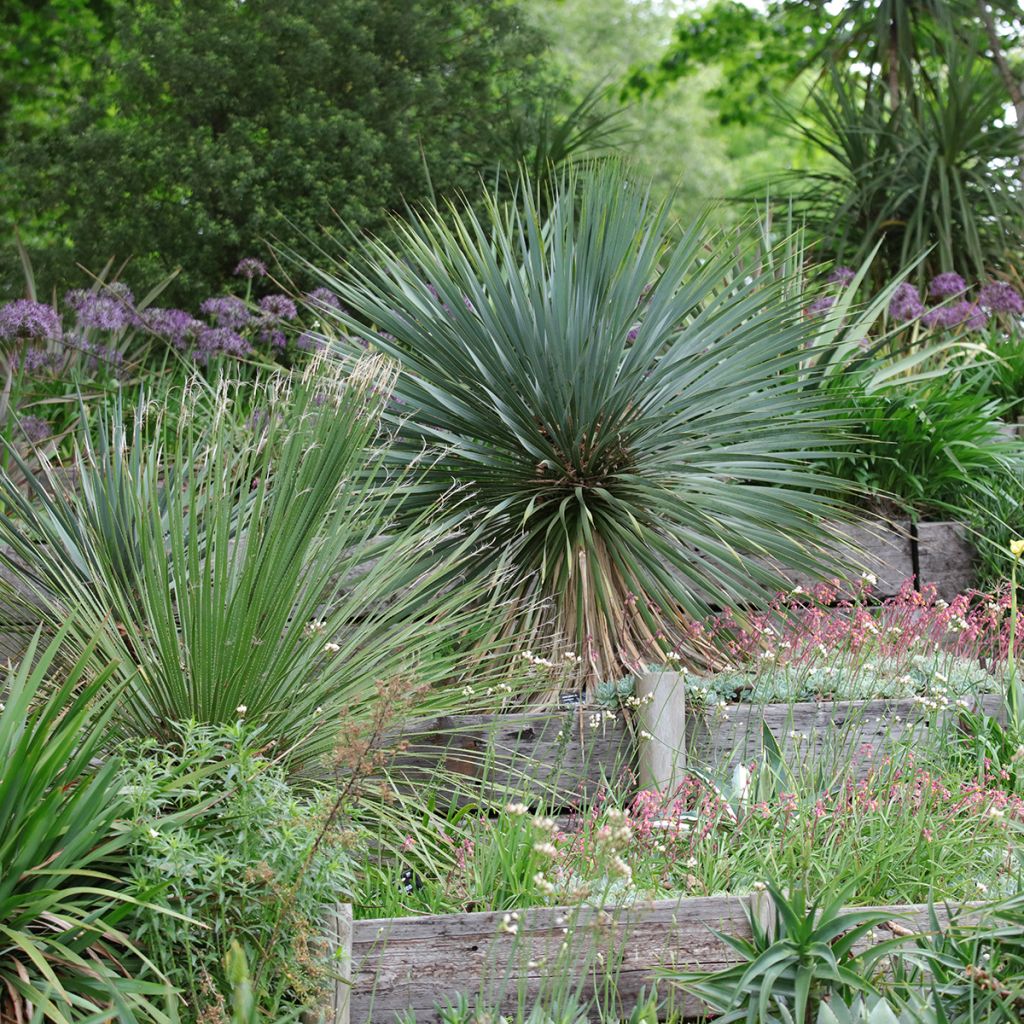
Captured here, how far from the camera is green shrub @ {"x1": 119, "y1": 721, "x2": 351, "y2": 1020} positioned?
2600mm

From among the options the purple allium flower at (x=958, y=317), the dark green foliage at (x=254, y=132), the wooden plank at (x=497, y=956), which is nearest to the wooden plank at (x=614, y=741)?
the wooden plank at (x=497, y=956)

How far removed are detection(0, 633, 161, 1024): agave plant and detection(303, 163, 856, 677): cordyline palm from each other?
2.22 m

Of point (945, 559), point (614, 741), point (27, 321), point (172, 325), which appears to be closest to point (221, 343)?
point (172, 325)

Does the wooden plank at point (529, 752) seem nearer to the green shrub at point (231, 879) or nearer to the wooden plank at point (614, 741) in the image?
the wooden plank at point (614, 741)

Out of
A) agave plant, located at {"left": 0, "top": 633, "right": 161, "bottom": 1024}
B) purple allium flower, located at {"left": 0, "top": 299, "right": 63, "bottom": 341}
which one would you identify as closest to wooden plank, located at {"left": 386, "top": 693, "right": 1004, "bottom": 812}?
agave plant, located at {"left": 0, "top": 633, "right": 161, "bottom": 1024}

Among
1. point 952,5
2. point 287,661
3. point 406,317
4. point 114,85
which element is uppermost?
point 952,5

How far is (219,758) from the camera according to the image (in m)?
3.24

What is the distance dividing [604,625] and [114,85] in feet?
26.6

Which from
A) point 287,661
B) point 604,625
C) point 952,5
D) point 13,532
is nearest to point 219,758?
point 287,661

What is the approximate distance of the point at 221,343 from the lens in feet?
21.8

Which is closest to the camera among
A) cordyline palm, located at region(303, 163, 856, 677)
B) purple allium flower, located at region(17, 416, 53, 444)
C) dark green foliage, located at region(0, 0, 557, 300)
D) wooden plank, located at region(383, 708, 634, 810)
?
wooden plank, located at region(383, 708, 634, 810)

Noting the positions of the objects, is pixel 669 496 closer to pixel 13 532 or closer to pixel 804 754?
pixel 804 754

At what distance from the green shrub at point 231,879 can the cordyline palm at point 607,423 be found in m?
1.95

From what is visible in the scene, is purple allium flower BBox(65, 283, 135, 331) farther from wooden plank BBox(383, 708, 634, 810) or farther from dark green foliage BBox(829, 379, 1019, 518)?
dark green foliage BBox(829, 379, 1019, 518)
